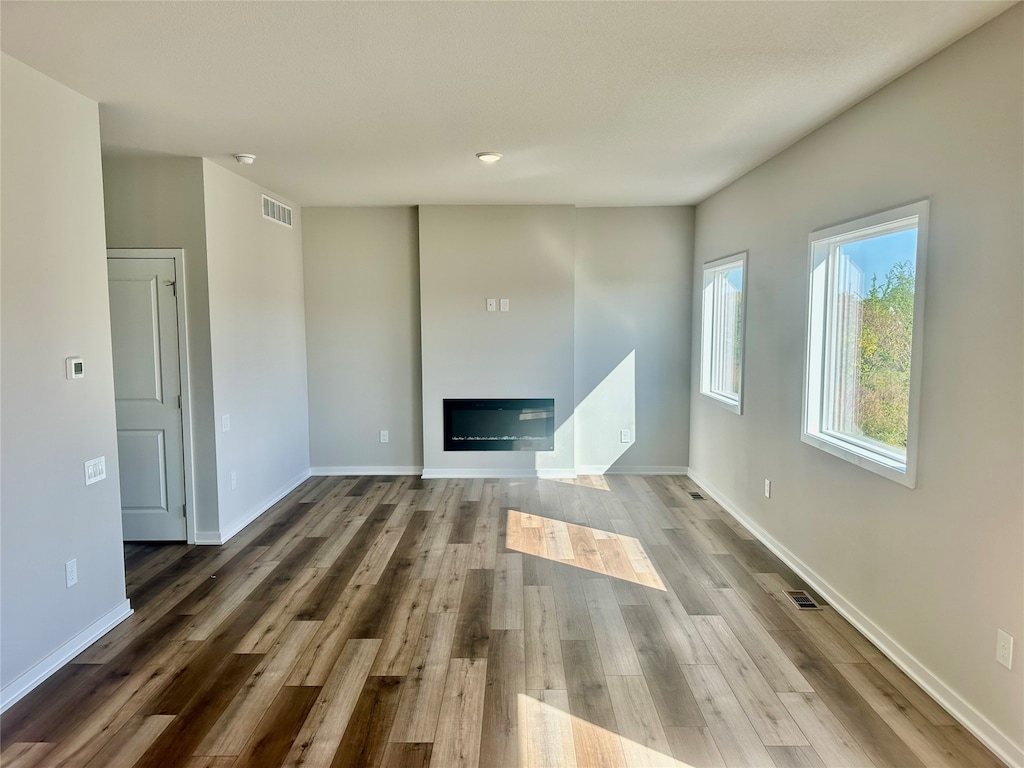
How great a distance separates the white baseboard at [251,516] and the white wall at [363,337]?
450 mm

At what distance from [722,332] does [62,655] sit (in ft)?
16.3

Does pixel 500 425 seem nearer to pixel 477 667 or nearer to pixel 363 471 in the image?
pixel 363 471

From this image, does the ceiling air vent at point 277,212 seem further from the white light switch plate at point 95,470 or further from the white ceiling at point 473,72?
the white light switch plate at point 95,470

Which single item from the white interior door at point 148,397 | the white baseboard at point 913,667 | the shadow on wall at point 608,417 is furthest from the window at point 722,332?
the white interior door at point 148,397

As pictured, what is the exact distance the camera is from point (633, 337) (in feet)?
18.7

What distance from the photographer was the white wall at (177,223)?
3.78 m

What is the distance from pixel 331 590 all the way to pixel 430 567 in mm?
600

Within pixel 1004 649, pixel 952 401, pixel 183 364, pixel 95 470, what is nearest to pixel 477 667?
pixel 1004 649

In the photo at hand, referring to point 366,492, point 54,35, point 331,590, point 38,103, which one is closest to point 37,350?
point 38,103

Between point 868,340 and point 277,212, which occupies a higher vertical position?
point 277,212

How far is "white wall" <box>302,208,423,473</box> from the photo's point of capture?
564 centimetres

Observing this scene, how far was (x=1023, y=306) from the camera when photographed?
1.91 m

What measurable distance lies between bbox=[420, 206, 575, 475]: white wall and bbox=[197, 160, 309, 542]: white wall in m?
1.20

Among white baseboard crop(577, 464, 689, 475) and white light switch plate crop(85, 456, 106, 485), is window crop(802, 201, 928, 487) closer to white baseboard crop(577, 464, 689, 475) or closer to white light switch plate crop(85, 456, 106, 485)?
white baseboard crop(577, 464, 689, 475)
